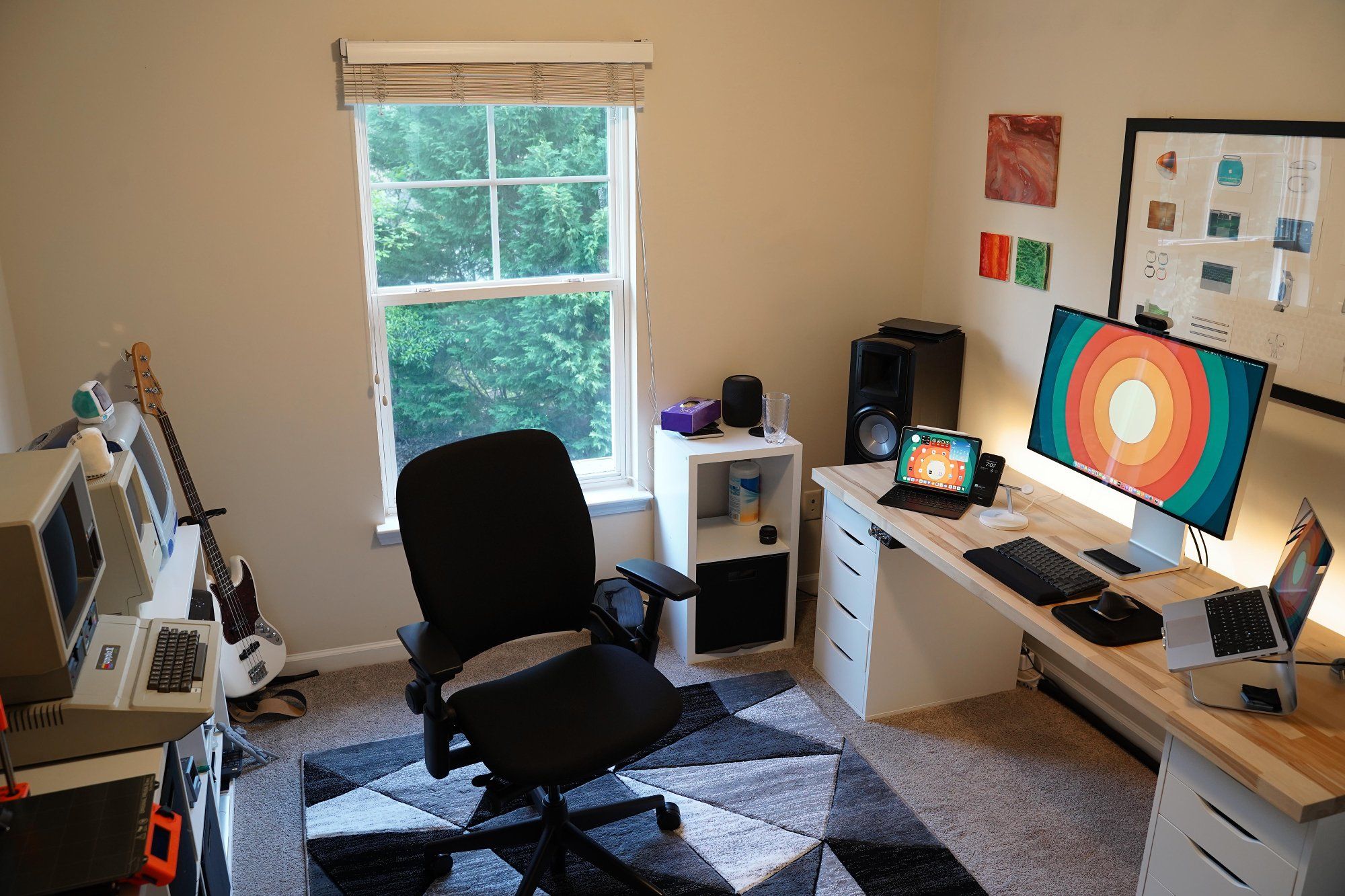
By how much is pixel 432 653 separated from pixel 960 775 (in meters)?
1.58

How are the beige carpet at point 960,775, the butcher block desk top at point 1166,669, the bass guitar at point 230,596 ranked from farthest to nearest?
the bass guitar at point 230,596
the beige carpet at point 960,775
the butcher block desk top at point 1166,669

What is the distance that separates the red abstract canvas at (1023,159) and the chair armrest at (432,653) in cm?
220

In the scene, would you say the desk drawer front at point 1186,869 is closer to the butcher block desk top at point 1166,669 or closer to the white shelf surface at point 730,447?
the butcher block desk top at point 1166,669

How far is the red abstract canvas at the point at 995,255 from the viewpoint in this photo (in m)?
3.36

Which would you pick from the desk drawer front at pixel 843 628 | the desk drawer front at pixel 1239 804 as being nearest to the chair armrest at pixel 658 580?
the desk drawer front at pixel 843 628

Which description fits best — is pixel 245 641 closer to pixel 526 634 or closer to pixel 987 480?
pixel 526 634

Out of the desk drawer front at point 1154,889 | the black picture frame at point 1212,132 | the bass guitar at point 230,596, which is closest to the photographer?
the desk drawer front at point 1154,889

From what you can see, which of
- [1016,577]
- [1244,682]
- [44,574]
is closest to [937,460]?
[1016,577]

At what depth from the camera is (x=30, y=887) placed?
1.47 metres

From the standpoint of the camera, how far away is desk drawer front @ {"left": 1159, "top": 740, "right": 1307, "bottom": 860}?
1758 mm

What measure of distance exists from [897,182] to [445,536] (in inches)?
87.1

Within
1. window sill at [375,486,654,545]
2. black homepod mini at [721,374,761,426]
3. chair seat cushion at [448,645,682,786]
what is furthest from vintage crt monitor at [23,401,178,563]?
black homepod mini at [721,374,761,426]

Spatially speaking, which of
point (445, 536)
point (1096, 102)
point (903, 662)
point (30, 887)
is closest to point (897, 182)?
point (1096, 102)

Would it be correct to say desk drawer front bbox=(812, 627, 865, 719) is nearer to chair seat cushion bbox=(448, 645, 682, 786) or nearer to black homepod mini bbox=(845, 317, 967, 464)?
black homepod mini bbox=(845, 317, 967, 464)
